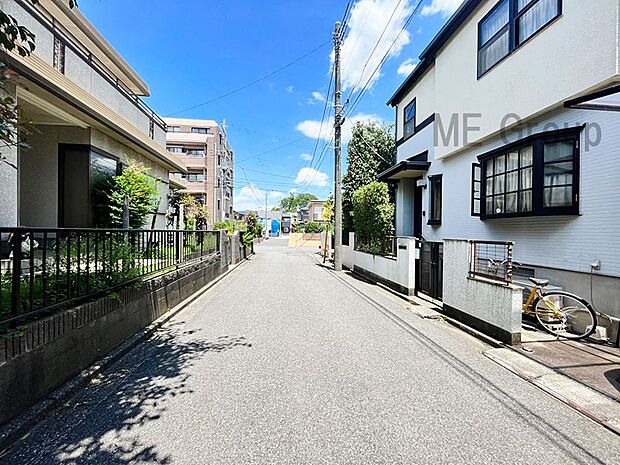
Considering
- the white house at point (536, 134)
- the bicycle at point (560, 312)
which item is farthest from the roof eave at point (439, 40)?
the bicycle at point (560, 312)

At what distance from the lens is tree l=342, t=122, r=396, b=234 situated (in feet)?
75.0

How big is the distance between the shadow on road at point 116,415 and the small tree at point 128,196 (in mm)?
6010

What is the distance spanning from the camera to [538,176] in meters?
6.79

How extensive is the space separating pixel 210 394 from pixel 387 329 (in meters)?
3.44

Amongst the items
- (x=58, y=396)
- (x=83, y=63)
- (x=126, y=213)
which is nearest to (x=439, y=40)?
(x=83, y=63)

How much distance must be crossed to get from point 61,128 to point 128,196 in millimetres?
2104

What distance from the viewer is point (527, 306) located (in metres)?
6.14

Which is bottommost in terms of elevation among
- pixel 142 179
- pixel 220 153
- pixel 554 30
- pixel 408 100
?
pixel 142 179

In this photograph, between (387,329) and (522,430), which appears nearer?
(522,430)

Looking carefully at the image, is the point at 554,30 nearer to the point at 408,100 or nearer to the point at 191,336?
the point at 191,336

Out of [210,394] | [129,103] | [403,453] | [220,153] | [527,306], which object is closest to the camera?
[403,453]

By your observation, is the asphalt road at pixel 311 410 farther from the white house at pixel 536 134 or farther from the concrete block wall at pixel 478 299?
the white house at pixel 536 134

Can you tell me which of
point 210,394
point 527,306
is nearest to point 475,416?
point 210,394

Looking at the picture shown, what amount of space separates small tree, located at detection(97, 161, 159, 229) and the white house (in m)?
8.54
